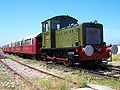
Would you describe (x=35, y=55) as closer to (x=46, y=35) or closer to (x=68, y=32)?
(x=46, y=35)

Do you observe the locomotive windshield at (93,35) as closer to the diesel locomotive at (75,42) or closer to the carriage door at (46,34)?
the diesel locomotive at (75,42)

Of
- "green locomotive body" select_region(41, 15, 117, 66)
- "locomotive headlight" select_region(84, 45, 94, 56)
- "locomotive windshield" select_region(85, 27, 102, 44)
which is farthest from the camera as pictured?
"locomotive windshield" select_region(85, 27, 102, 44)

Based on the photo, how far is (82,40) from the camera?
15.3m

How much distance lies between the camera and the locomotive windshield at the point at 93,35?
15570mm

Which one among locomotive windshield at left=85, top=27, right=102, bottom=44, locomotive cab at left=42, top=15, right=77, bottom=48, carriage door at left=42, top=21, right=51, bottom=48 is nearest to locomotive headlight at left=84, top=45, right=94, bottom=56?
locomotive windshield at left=85, top=27, right=102, bottom=44

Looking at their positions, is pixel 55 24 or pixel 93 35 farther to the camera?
pixel 55 24

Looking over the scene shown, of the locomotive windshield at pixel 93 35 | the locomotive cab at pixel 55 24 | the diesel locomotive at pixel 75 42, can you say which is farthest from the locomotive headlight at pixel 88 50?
the locomotive cab at pixel 55 24

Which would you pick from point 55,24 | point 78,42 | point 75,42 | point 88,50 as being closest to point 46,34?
point 55,24

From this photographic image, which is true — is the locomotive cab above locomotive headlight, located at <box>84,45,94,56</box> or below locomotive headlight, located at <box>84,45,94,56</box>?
above

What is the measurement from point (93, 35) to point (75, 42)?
1158 mm

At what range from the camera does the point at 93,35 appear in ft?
52.0

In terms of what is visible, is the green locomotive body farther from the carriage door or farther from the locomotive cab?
the carriage door

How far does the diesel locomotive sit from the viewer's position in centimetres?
1500

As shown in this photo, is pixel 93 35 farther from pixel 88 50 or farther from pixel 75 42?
pixel 88 50
